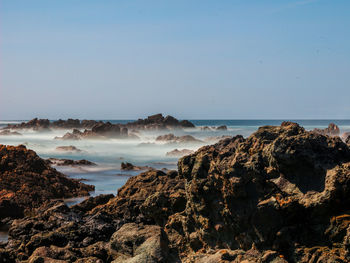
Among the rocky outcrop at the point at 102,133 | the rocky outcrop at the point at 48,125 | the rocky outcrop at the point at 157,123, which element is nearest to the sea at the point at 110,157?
the rocky outcrop at the point at 102,133

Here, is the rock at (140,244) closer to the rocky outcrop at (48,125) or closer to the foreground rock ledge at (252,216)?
the foreground rock ledge at (252,216)

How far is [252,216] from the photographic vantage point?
231 inches

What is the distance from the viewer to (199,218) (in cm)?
692

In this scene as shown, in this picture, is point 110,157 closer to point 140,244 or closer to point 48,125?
point 140,244

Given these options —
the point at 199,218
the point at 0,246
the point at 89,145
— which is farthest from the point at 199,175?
the point at 89,145

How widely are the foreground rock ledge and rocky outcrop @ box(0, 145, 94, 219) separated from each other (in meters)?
4.70

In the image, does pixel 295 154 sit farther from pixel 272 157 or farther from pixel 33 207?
pixel 33 207

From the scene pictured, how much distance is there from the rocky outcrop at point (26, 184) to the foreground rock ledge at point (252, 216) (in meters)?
4.70

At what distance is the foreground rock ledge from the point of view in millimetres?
5293

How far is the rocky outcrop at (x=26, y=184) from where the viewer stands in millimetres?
12609

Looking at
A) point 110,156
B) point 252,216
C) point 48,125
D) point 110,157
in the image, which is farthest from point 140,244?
point 48,125

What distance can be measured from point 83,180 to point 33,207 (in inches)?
217

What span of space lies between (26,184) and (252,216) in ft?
35.1

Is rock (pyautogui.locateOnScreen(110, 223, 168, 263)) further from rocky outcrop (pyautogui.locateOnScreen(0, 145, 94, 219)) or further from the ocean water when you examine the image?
the ocean water
